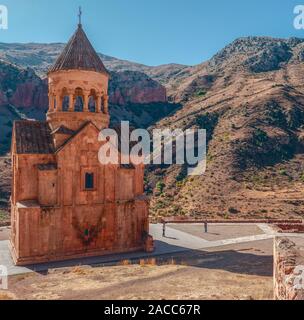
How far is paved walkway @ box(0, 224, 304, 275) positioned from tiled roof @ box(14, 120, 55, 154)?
6375 mm

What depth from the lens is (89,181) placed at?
2077cm

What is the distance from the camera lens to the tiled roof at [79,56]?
21.2m

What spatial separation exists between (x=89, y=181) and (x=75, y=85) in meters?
5.97

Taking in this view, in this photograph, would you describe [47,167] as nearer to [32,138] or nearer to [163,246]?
[32,138]

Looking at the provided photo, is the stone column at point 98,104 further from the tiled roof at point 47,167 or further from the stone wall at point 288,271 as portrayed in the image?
the stone wall at point 288,271

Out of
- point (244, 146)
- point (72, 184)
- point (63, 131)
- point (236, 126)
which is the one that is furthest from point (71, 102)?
point (236, 126)

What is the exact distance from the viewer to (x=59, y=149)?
20.0m

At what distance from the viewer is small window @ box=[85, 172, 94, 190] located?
20.6 meters

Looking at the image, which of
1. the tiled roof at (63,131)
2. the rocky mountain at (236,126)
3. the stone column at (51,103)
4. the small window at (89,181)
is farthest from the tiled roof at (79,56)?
the rocky mountain at (236,126)

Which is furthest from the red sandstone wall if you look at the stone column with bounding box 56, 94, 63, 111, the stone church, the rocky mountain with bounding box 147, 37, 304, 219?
the rocky mountain with bounding box 147, 37, 304, 219

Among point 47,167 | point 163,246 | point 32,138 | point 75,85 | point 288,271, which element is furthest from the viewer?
point 163,246

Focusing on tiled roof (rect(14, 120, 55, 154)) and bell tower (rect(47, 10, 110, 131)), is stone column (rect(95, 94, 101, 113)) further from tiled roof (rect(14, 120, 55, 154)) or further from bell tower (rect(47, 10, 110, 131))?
tiled roof (rect(14, 120, 55, 154))

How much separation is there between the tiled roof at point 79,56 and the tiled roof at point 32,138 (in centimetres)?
373
